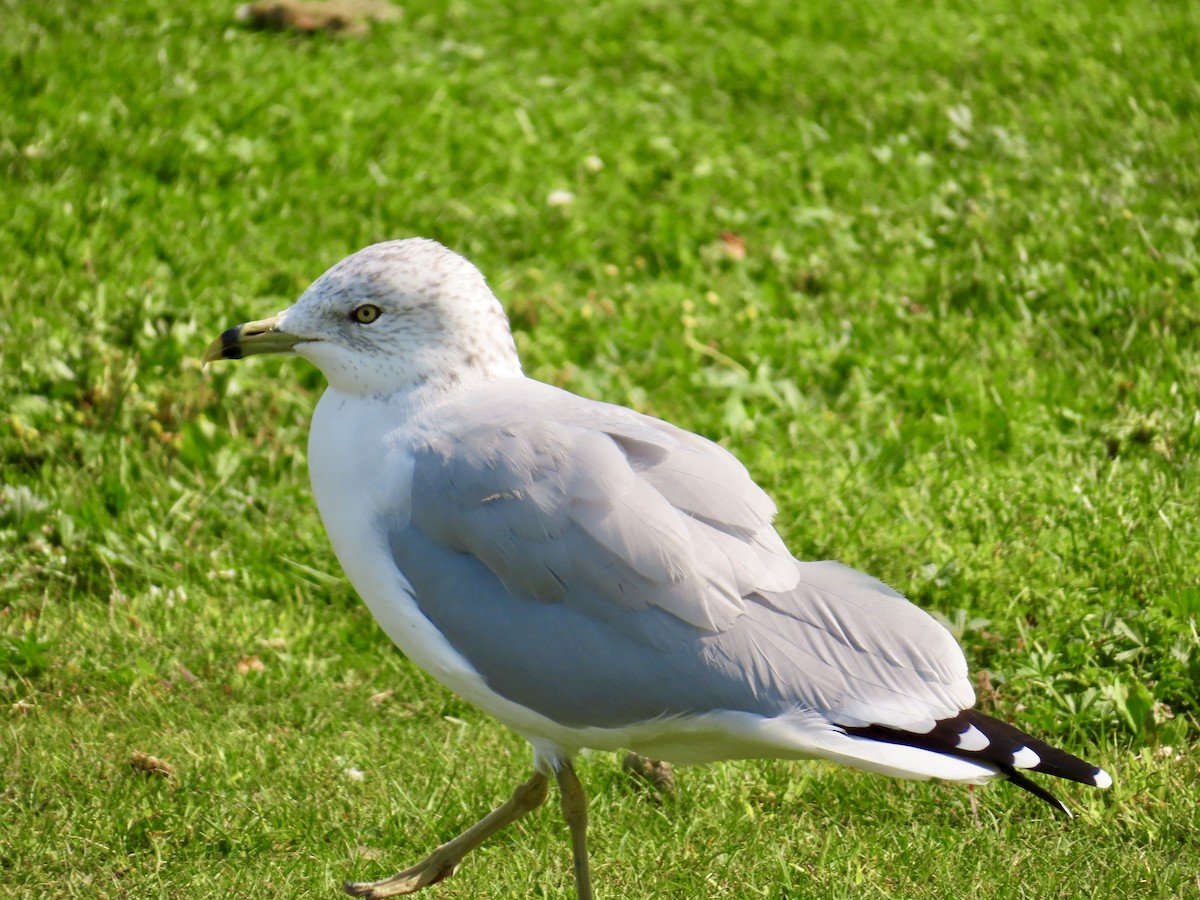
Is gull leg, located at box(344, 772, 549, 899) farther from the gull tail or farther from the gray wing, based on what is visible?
the gull tail

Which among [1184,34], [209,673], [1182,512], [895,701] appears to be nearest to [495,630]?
[895,701]

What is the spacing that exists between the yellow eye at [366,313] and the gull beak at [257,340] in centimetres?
15

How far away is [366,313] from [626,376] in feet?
7.69

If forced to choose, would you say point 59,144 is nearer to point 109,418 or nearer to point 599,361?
point 109,418

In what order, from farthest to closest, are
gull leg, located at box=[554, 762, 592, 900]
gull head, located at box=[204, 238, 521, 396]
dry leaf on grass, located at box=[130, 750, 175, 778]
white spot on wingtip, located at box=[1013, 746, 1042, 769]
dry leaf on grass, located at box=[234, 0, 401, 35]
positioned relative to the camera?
dry leaf on grass, located at box=[234, 0, 401, 35]
dry leaf on grass, located at box=[130, 750, 175, 778]
gull head, located at box=[204, 238, 521, 396]
gull leg, located at box=[554, 762, 592, 900]
white spot on wingtip, located at box=[1013, 746, 1042, 769]

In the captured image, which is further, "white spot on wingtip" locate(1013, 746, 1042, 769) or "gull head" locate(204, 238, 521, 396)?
"gull head" locate(204, 238, 521, 396)

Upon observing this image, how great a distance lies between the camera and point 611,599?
2955 mm

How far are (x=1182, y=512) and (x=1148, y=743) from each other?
0.90 m

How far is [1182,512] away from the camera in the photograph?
Answer: 14.2 ft

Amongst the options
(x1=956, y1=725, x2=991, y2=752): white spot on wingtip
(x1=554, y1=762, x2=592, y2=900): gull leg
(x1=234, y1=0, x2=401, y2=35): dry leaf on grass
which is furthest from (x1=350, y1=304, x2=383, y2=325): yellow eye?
(x1=234, y1=0, x2=401, y2=35): dry leaf on grass

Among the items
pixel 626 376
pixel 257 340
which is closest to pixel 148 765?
pixel 257 340

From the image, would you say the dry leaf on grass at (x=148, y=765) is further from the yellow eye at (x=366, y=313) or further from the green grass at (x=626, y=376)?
the yellow eye at (x=366, y=313)

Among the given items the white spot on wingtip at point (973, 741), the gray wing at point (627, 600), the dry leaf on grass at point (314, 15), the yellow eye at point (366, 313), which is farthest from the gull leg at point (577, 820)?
the dry leaf on grass at point (314, 15)

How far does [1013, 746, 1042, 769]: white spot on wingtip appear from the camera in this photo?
2836 mm
